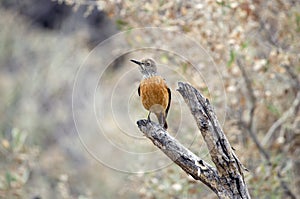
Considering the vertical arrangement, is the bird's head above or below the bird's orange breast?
above

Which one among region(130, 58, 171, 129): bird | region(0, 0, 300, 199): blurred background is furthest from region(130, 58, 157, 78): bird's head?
region(0, 0, 300, 199): blurred background

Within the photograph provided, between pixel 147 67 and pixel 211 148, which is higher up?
pixel 147 67

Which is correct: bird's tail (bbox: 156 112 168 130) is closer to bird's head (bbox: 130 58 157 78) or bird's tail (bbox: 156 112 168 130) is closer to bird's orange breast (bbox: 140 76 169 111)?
bird's orange breast (bbox: 140 76 169 111)

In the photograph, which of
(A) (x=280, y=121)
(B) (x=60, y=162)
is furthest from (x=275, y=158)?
(B) (x=60, y=162)

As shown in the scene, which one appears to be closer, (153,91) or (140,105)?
(153,91)

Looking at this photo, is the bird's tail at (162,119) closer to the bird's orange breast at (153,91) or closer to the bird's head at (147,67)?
the bird's orange breast at (153,91)

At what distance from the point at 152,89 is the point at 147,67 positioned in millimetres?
93

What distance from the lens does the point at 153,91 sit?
283cm

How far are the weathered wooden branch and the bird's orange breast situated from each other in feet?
0.23

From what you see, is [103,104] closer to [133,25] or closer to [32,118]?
[133,25]

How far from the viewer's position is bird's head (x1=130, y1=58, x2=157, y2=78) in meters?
2.83

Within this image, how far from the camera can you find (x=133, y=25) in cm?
539

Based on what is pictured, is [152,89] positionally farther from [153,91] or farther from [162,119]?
[162,119]

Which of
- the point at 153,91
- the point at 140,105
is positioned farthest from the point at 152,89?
the point at 140,105
